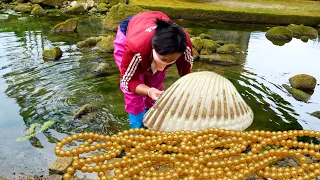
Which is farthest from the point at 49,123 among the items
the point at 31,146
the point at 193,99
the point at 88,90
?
the point at 193,99

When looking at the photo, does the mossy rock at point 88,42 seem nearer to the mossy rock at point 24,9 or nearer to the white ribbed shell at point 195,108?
A: the white ribbed shell at point 195,108

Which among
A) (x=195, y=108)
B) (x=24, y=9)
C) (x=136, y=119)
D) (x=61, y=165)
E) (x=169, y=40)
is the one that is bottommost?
(x=24, y=9)

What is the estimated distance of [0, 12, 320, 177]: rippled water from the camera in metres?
3.19

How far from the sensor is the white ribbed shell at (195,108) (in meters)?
2.35

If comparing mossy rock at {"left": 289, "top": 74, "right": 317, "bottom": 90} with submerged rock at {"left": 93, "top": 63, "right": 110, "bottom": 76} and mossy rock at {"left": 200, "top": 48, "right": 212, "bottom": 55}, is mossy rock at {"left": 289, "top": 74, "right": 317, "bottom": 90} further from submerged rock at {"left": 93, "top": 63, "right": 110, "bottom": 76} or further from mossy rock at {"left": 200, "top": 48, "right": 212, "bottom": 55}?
submerged rock at {"left": 93, "top": 63, "right": 110, "bottom": 76}

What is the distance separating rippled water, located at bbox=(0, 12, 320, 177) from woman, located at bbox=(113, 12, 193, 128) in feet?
2.66

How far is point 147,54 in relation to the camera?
7.91ft

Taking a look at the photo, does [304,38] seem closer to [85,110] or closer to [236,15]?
[236,15]

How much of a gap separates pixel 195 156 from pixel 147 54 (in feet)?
2.82

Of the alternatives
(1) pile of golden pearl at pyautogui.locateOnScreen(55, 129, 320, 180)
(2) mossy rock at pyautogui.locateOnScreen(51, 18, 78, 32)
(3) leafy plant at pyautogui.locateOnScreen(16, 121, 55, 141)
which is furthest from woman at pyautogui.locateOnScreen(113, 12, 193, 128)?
(2) mossy rock at pyautogui.locateOnScreen(51, 18, 78, 32)

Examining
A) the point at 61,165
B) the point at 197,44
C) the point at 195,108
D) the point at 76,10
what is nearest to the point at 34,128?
the point at 61,165

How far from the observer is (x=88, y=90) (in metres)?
4.51

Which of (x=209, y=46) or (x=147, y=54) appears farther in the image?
(x=209, y=46)

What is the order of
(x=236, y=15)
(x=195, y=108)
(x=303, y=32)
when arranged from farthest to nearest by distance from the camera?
1. (x=236, y=15)
2. (x=303, y=32)
3. (x=195, y=108)
